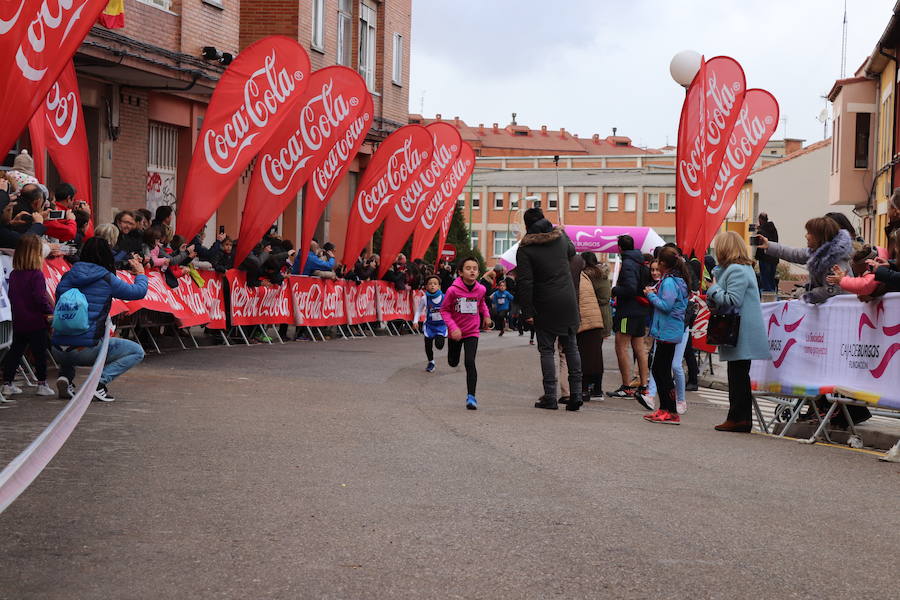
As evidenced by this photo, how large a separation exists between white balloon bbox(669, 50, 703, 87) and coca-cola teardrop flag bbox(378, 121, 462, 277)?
8108mm

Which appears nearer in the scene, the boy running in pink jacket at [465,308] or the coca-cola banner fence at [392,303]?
the boy running in pink jacket at [465,308]

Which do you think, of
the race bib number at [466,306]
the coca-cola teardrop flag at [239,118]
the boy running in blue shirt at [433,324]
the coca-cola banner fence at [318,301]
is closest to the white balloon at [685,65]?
the boy running in blue shirt at [433,324]

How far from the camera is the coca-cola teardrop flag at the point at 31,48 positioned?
31.4 feet

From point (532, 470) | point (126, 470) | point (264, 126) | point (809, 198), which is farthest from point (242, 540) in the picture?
point (809, 198)

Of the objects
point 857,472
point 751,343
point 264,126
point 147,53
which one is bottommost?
point 857,472

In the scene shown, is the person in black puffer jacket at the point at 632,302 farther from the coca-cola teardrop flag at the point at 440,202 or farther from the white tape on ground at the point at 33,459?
the coca-cola teardrop flag at the point at 440,202

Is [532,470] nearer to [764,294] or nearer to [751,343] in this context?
[751,343]

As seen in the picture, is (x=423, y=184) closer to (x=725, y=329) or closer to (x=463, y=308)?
(x=463, y=308)

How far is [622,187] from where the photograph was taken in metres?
111

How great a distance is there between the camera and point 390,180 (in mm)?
25984

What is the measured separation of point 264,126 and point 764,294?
8060 mm

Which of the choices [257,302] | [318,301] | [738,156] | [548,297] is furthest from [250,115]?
[738,156]

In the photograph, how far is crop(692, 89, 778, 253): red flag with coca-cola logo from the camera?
18578 millimetres

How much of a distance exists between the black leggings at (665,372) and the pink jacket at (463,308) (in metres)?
1.93
